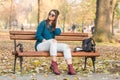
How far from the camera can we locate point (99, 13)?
26.0 metres

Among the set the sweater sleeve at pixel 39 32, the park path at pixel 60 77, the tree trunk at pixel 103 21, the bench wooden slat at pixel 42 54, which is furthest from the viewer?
the tree trunk at pixel 103 21

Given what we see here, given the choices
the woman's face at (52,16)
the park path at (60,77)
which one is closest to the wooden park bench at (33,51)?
the park path at (60,77)

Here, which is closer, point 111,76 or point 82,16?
point 111,76

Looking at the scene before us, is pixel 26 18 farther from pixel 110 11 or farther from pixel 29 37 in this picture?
pixel 29 37

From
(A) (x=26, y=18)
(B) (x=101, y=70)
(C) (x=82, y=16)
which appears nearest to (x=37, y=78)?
(B) (x=101, y=70)

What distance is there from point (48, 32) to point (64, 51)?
71 centimetres

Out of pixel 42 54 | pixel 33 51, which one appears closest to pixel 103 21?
pixel 33 51

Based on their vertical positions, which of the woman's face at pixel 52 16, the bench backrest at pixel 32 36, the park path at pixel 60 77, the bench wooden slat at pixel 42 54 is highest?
the woman's face at pixel 52 16

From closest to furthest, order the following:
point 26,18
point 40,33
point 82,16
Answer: point 40,33 → point 82,16 → point 26,18

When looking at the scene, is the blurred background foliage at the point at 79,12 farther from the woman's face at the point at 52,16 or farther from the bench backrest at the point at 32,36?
the woman's face at the point at 52,16

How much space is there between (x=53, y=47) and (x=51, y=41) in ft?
0.94

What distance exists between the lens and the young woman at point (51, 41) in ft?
28.1

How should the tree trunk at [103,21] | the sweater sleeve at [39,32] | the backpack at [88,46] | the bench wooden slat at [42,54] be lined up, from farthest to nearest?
the tree trunk at [103,21]
the backpack at [88,46]
the sweater sleeve at [39,32]
the bench wooden slat at [42,54]

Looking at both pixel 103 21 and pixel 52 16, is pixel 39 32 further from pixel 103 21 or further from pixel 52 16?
pixel 103 21
